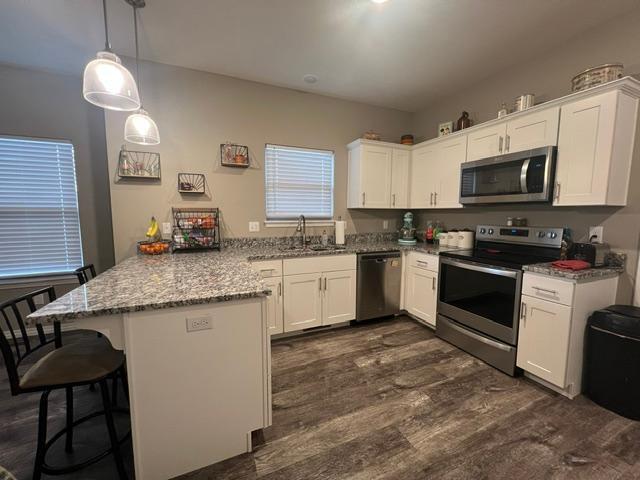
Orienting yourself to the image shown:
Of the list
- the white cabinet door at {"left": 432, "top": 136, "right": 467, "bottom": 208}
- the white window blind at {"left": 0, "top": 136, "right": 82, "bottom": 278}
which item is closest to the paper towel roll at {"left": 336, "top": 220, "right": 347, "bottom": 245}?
the white cabinet door at {"left": 432, "top": 136, "right": 467, "bottom": 208}

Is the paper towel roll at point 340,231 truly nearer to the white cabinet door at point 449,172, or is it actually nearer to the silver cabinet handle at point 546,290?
the white cabinet door at point 449,172

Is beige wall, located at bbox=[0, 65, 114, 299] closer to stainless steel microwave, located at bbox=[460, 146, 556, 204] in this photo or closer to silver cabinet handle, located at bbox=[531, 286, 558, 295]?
stainless steel microwave, located at bbox=[460, 146, 556, 204]

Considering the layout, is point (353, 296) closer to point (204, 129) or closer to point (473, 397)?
point (473, 397)

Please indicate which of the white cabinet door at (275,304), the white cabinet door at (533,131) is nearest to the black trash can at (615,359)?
the white cabinet door at (533,131)

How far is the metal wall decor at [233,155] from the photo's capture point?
9.61 feet

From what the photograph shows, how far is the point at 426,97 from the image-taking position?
11.3 ft

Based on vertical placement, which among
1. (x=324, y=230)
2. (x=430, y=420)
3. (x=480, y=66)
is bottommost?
(x=430, y=420)

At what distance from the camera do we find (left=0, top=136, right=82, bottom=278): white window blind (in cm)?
271

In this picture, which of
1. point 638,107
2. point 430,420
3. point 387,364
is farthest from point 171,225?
point 638,107

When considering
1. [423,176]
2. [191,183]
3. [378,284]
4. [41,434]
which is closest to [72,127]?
[191,183]

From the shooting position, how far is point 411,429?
5.50ft

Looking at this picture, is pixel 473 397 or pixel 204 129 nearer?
pixel 473 397

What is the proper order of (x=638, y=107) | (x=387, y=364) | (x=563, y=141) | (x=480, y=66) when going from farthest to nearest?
(x=480, y=66), (x=387, y=364), (x=563, y=141), (x=638, y=107)

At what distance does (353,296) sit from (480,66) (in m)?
2.71
